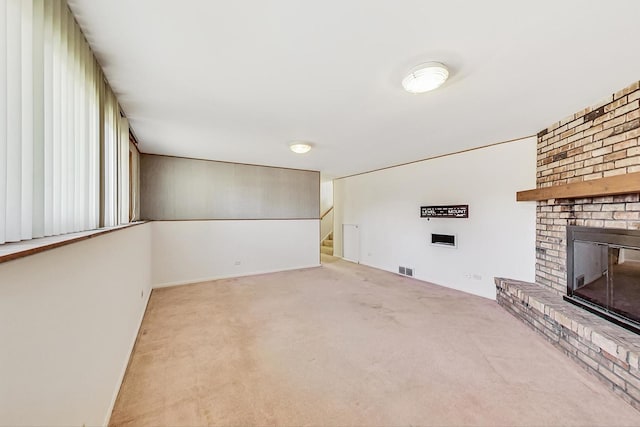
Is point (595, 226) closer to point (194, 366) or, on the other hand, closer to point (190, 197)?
point (194, 366)

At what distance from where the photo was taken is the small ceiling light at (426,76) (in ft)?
6.02

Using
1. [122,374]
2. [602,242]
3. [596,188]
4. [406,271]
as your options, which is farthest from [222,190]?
[602,242]

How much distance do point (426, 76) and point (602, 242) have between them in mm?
2339

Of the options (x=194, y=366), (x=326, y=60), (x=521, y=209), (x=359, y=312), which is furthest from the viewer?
(x=521, y=209)

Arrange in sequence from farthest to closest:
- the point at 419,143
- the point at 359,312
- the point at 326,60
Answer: the point at 419,143 → the point at 359,312 → the point at 326,60

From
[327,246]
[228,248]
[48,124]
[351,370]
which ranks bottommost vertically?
[351,370]

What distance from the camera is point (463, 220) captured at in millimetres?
4395

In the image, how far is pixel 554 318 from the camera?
2564 mm

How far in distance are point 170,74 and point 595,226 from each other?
407 cm

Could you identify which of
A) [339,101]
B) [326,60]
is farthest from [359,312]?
[326,60]

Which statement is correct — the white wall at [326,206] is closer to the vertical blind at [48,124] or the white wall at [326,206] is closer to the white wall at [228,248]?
the white wall at [228,248]

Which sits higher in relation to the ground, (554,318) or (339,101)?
(339,101)

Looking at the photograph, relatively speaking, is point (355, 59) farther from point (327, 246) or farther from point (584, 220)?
point (327, 246)

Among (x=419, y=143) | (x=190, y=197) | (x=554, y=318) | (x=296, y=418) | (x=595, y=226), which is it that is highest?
(x=419, y=143)
